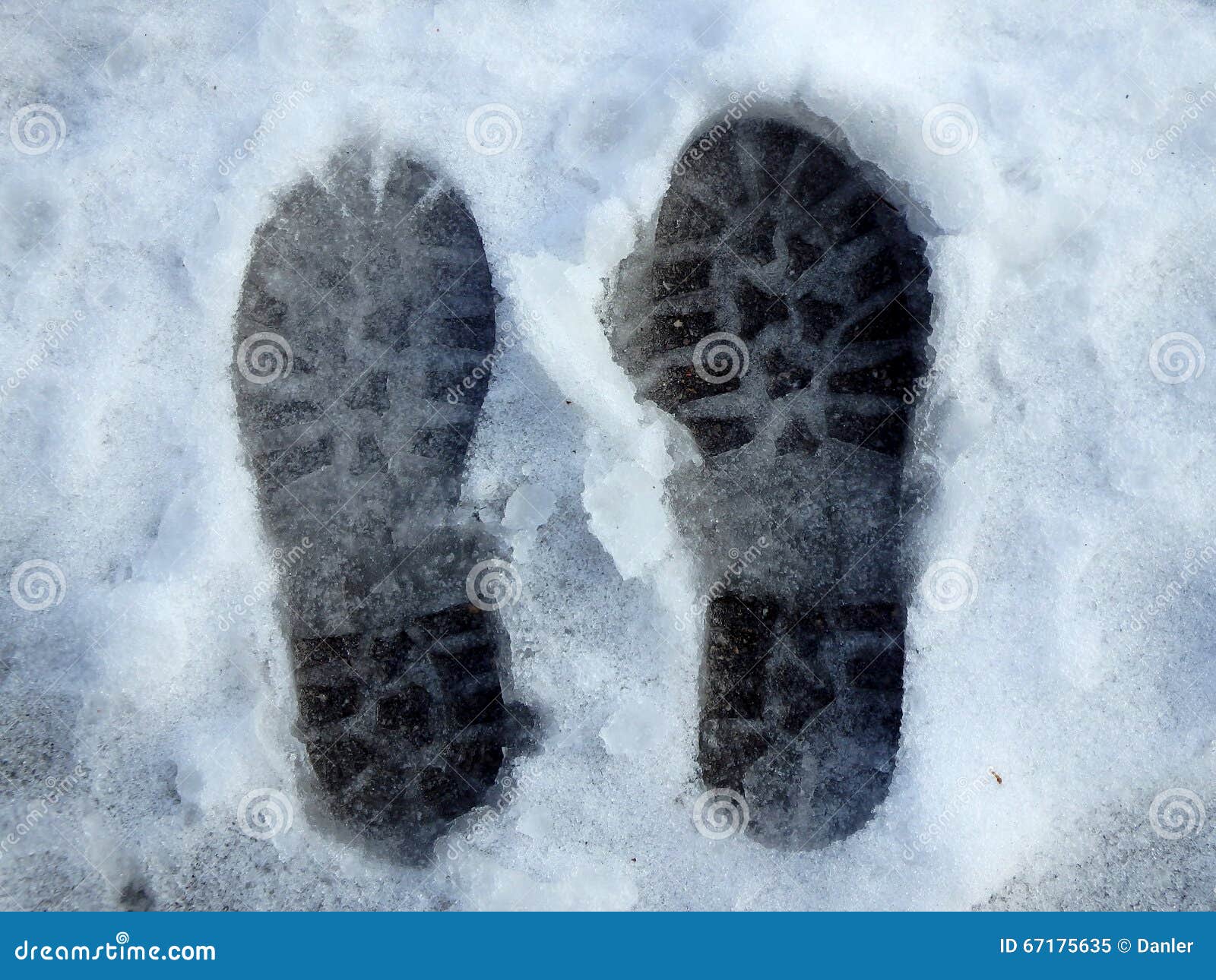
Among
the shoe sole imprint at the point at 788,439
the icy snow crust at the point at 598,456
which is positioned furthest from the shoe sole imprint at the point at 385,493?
the shoe sole imprint at the point at 788,439

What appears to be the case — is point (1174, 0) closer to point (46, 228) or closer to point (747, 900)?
point (747, 900)

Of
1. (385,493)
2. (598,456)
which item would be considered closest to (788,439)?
(598,456)

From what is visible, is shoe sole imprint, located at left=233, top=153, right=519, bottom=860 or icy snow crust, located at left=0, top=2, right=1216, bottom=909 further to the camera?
shoe sole imprint, located at left=233, top=153, right=519, bottom=860

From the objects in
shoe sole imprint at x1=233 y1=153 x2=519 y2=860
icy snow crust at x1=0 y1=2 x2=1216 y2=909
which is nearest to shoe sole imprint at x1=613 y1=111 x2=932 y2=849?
icy snow crust at x1=0 y1=2 x2=1216 y2=909

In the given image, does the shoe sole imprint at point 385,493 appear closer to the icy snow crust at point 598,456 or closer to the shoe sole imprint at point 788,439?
the icy snow crust at point 598,456

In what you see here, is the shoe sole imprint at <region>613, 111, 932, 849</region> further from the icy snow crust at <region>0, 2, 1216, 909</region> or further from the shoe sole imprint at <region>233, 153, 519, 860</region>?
the shoe sole imprint at <region>233, 153, 519, 860</region>
